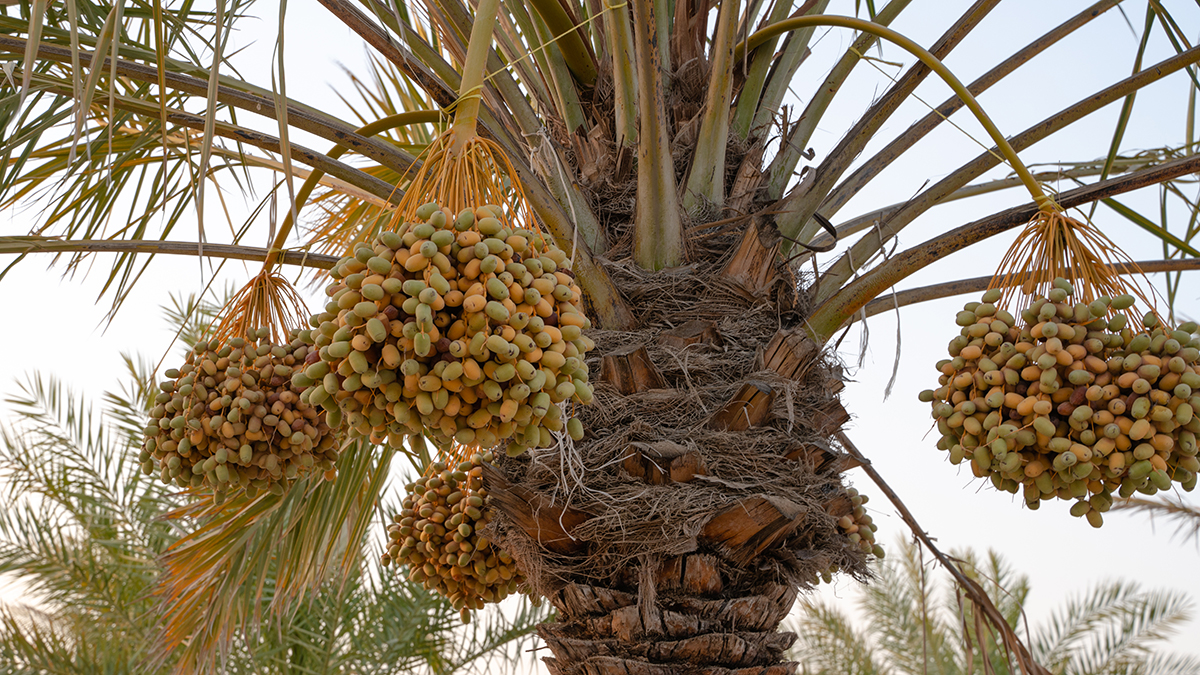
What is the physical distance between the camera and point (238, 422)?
5.08 ft

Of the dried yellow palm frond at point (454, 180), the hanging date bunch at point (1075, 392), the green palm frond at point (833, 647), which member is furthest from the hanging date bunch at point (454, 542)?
the green palm frond at point (833, 647)

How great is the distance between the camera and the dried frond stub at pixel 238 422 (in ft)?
5.12

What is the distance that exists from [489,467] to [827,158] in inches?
43.7

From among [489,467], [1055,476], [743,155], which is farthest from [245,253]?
[1055,476]

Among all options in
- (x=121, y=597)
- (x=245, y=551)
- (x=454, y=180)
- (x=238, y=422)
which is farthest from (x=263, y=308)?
(x=121, y=597)

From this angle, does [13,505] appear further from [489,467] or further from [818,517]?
[818,517]

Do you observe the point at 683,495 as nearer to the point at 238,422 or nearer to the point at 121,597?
the point at 238,422

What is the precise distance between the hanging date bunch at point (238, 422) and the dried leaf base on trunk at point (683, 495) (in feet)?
1.57

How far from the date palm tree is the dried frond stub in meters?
0.29

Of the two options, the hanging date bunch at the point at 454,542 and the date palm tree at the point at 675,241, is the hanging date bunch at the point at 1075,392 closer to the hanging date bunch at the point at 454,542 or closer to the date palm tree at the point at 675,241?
the date palm tree at the point at 675,241

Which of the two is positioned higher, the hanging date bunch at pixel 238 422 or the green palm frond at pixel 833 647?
the green palm frond at pixel 833 647

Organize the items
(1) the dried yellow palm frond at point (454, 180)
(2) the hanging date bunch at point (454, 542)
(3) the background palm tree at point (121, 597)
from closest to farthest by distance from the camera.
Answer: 1. (1) the dried yellow palm frond at point (454, 180)
2. (2) the hanging date bunch at point (454, 542)
3. (3) the background palm tree at point (121, 597)

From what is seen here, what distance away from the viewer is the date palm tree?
1835mm

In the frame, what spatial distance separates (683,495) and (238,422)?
858 millimetres
